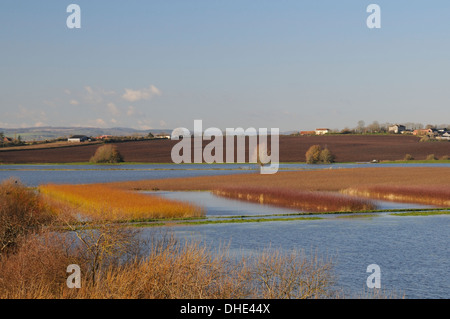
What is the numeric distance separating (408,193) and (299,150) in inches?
4197

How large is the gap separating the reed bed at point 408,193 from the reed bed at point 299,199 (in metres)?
4.38

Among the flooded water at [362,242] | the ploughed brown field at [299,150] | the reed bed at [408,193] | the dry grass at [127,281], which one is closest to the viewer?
the dry grass at [127,281]

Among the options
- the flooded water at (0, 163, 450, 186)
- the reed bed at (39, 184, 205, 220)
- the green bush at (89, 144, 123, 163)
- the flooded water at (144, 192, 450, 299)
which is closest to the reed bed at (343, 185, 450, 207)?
the flooded water at (144, 192, 450, 299)

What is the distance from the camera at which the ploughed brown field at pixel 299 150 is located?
150 m

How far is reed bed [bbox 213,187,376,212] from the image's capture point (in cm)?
4575

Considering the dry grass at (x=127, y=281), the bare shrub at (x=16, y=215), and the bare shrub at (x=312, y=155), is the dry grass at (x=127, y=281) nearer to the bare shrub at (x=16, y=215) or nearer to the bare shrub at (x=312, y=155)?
the bare shrub at (x=16, y=215)

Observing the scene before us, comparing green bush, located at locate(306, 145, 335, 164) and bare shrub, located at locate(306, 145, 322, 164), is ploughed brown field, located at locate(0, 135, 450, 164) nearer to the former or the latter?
green bush, located at locate(306, 145, 335, 164)

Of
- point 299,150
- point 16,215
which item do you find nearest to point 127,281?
point 16,215

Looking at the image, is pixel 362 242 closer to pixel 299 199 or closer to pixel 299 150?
pixel 299 199

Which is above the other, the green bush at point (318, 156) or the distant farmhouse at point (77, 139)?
the distant farmhouse at point (77, 139)

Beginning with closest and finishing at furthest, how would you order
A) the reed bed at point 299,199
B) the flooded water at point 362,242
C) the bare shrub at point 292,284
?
the bare shrub at point 292,284, the flooded water at point 362,242, the reed bed at point 299,199

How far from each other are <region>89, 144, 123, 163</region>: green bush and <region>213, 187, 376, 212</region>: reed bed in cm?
9271

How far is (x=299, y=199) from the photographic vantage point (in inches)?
2019

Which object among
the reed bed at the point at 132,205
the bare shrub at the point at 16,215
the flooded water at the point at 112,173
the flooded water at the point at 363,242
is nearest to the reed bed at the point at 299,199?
the flooded water at the point at 363,242
